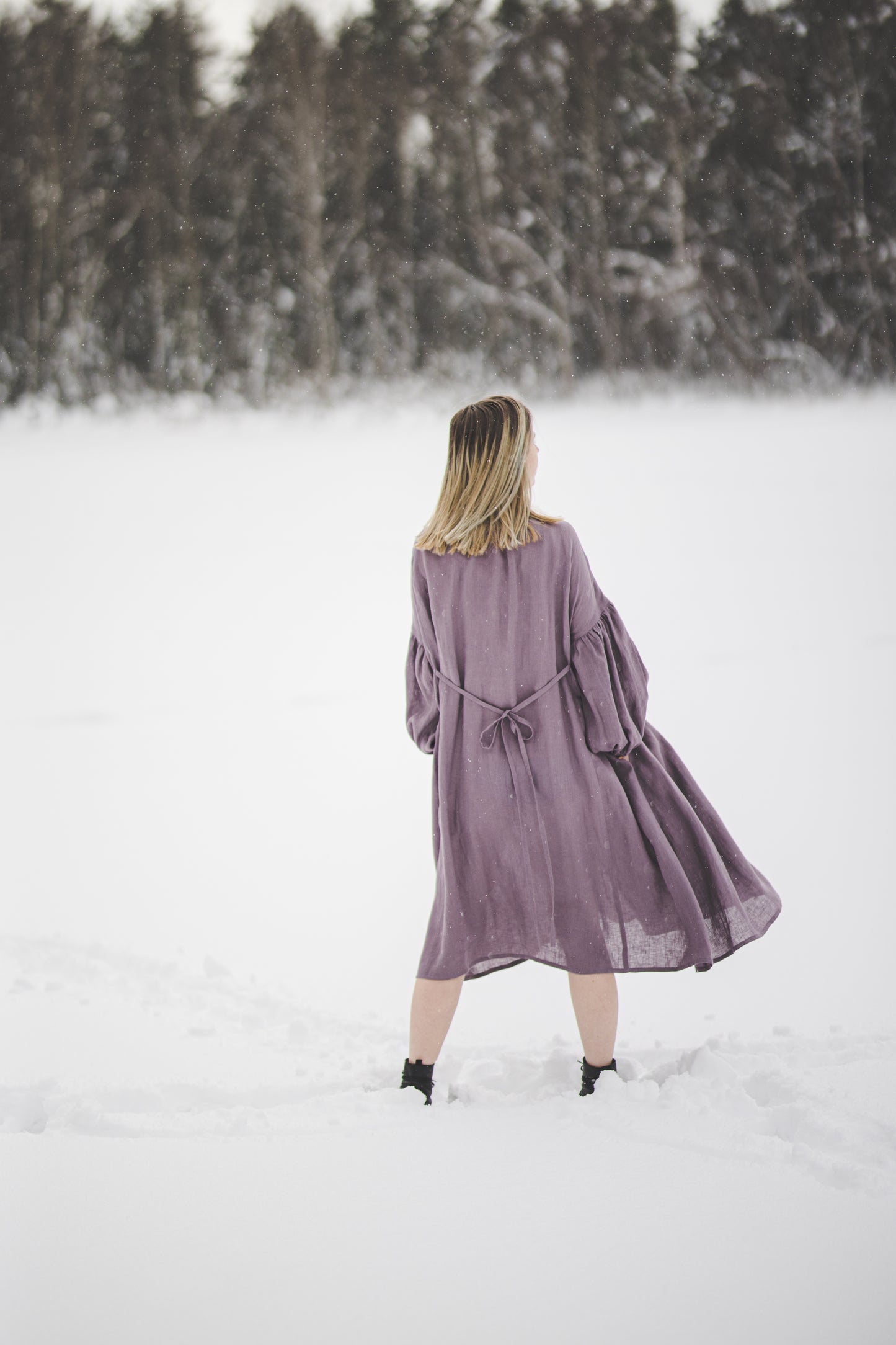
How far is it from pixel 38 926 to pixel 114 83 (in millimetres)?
3056

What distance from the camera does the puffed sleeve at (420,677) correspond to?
1.55m

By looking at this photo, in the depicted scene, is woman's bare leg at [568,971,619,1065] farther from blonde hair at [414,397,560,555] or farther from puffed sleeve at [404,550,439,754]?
blonde hair at [414,397,560,555]

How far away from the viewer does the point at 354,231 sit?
3.92m

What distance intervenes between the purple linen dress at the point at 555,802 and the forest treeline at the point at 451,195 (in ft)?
8.21

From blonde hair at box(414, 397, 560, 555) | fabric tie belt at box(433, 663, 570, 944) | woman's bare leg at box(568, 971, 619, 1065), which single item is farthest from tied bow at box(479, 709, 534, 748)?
woman's bare leg at box(568, 971, 619, 1065)

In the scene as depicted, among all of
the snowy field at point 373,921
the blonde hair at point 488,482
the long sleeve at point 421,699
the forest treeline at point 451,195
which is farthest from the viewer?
the forest treeline at point 451,195

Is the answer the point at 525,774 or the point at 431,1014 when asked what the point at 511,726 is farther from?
the point at 431,1014

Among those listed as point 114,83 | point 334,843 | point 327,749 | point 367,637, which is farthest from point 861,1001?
point 114,83

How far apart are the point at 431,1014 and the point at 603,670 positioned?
21.2 inches

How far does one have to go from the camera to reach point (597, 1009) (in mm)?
1485

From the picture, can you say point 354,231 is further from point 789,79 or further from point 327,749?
point 327,749

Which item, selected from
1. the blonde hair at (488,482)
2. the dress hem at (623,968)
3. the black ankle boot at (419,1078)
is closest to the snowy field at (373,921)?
the black ankle boot at (419,1078)

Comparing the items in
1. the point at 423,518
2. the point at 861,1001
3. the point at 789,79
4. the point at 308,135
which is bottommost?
the point at 861,1001

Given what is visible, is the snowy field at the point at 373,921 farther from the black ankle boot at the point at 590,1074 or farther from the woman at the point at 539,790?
the woman at the point at 539,790
